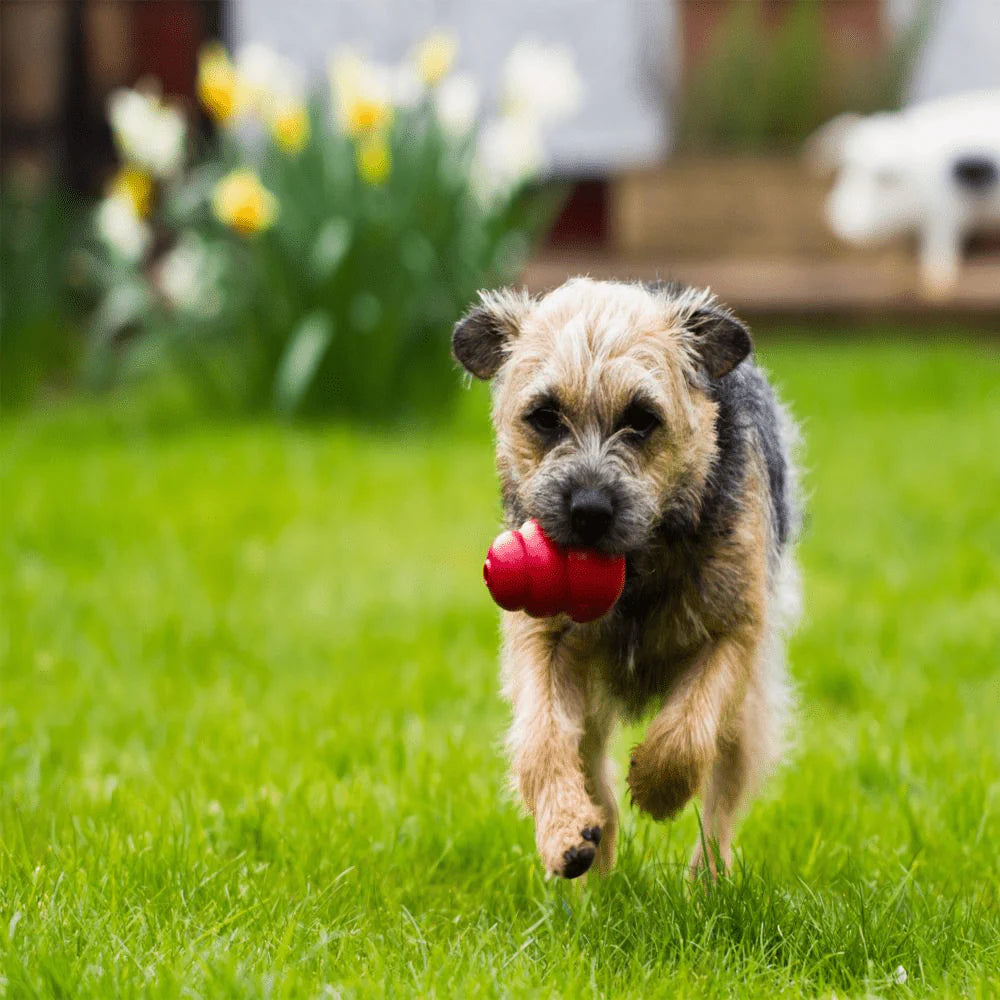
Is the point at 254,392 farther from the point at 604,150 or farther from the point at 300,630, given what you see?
the point at 604,150

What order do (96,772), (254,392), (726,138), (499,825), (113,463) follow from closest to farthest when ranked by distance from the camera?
1. (499,825)
2. (96,772)
3. (113,463)
4. (254,392)
5. (726,138)

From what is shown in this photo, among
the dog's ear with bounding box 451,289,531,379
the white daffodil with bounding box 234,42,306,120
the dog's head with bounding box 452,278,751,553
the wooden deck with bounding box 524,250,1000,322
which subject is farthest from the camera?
the wooden deck with bounding box 524,250,1000,322

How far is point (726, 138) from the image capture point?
1222 cm

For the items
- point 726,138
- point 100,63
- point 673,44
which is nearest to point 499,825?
point 726,138

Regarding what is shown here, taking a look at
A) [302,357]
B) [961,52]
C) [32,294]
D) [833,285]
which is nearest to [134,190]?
[302,357]

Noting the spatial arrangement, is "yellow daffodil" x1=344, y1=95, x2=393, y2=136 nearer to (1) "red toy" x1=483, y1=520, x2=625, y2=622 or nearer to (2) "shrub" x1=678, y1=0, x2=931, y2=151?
(2) "shrub" x1=678, y1=0, x2=931, y2=151

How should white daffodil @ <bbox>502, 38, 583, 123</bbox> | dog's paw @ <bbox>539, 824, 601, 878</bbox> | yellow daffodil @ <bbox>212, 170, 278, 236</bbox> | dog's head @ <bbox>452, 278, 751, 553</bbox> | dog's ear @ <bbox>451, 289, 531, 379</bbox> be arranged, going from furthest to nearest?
1. white daffodil @ <bbox>502, 38, 583, 123</bbox>
2. yellow daffodil @ <bbox>212, 170, 278, 236</bbox>
3. dog's ear @ <bbox>451, 289, 531, 379</bbox>
4. dog's head @ <bbox>452, 278, 751, 553</bbox>
5. dog's paw @ <bbox>539, 824, 601, 878</bbox>

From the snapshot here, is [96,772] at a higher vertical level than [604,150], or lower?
lower

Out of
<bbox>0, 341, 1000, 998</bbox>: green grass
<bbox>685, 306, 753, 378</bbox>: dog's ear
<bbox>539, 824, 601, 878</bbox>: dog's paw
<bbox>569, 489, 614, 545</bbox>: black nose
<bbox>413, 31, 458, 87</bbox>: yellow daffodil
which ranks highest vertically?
<bbox>413, 31, 458, 87</bbox>: yellow daffodil

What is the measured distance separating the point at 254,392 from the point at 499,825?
5.71 m

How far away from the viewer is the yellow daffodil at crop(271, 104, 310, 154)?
8023 mm

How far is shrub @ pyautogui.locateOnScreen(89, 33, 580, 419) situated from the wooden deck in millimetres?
2771

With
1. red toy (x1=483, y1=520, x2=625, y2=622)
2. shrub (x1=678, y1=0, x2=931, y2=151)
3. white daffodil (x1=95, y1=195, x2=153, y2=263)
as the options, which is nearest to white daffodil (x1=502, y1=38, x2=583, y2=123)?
white daffodil (x1=95, y1=195, x2=153, y2=263)

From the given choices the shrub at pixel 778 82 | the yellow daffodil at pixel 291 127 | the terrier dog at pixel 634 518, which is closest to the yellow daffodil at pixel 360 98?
the yellow daffodil at pixel 291 127
